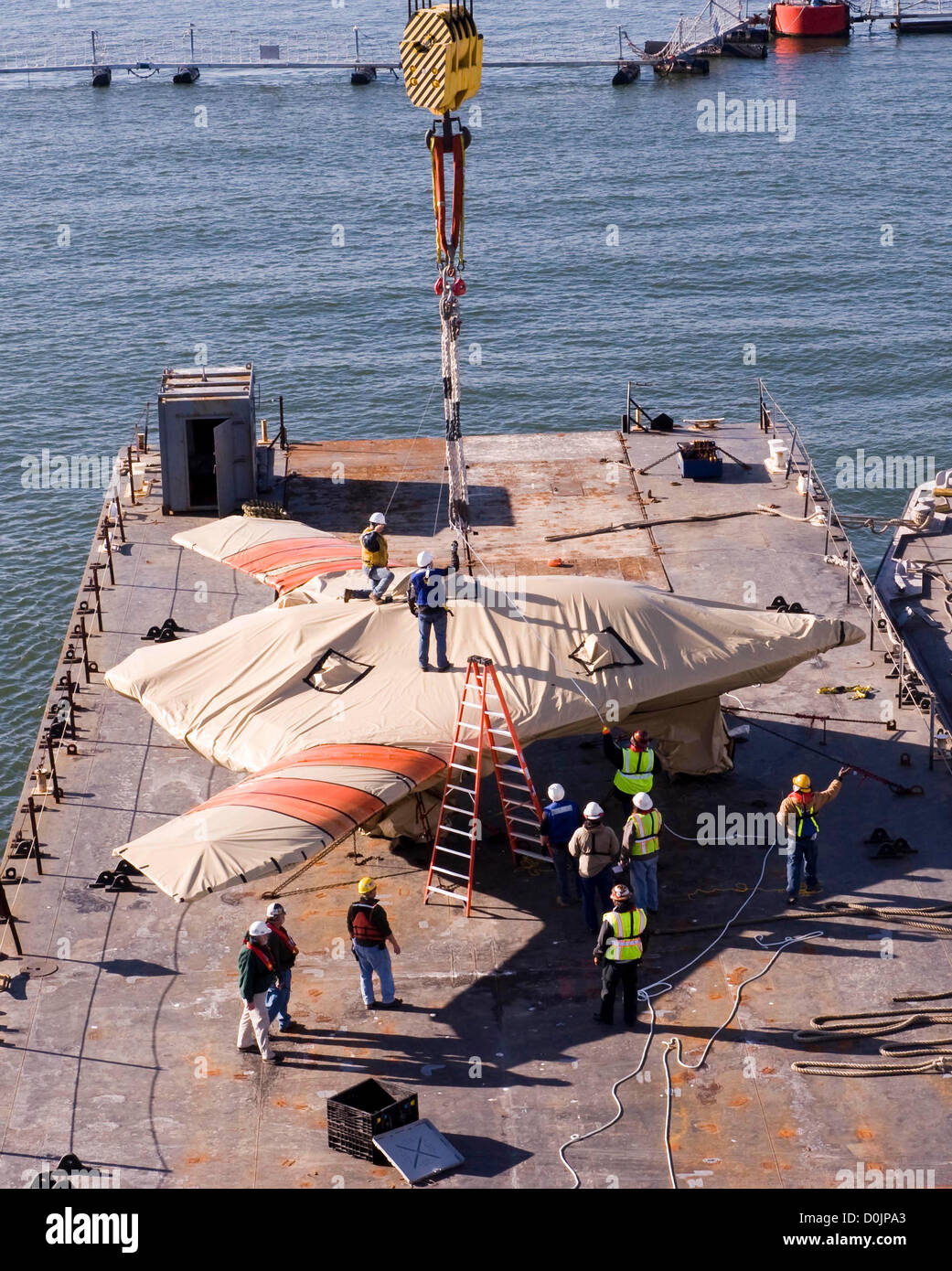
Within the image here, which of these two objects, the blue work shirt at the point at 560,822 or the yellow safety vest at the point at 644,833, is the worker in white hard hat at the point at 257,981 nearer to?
the blue work shirt at the point at 560,822

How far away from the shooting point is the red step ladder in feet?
81.2

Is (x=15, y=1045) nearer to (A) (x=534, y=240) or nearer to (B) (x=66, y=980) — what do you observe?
(B) (x=66, y=980)

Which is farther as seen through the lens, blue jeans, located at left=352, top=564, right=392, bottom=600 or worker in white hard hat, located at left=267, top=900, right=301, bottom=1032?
blue jeans, located at left=352, top=564, right=392, bottom=600

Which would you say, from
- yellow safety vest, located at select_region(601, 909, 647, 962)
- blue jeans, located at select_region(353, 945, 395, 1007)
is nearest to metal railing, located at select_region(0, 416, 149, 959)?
blue jeans, located at select_region(353, 945, 395, 1007)

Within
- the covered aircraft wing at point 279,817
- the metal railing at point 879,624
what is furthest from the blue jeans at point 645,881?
the metal railing at point 879,624

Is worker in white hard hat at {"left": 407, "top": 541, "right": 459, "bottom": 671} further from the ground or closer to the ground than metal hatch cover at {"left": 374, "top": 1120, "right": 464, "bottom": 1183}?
further from the ground

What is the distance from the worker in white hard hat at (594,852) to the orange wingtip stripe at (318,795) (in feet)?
9.59

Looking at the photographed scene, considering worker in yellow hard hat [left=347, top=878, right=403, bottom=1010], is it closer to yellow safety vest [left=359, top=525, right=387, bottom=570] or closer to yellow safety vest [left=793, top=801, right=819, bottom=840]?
yellow safety vest [left=793, top=801, right=819, bottom=840]

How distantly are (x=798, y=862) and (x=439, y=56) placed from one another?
18.5 m

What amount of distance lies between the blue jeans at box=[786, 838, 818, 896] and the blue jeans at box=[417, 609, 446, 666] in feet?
20.9

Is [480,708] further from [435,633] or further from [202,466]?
[202,466]

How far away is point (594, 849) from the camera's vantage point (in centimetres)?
2320

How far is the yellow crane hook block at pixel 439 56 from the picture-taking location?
3294 cm

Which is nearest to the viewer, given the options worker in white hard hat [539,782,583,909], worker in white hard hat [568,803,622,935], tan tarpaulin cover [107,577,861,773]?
worker in white hard hat [568,803,622,935]
